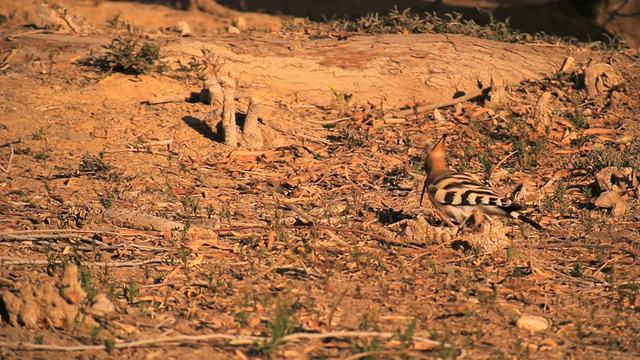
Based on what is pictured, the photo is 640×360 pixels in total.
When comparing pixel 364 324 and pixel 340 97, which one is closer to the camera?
pixel 364 324

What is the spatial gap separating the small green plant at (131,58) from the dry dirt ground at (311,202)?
0.32 feet

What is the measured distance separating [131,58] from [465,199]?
157 inches

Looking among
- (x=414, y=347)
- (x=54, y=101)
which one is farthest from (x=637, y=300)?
(x=54, y=101)

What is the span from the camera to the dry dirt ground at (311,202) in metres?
4.46

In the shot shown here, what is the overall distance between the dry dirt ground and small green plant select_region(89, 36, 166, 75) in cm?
10

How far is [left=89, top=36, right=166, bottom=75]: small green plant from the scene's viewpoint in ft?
27.2

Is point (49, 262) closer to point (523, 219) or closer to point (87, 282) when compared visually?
point (87, 282)

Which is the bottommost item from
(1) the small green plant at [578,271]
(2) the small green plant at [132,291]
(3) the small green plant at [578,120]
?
(2) the small green plant at [132,291]

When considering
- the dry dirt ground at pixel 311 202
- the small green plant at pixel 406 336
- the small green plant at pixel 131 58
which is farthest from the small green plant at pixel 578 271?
the small green plant at pixel 131 58

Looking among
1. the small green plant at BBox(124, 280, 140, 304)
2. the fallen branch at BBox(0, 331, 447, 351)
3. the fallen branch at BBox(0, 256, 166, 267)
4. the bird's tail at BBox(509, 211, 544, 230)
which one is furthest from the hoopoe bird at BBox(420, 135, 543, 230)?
the small green plant at BBox(124, 280, 140, 304)

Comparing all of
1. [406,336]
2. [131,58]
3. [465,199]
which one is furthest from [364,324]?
[131,58]

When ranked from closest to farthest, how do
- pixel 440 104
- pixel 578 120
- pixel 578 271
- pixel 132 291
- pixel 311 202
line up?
1. pixel 132 291
2. pixel 578 271
3. pixel 311 202
4. pixel 578 120
5. pixel 440 104

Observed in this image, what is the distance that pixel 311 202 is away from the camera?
21.7 feet

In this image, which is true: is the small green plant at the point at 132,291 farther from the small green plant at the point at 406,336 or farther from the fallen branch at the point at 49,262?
the small green plant at the point at 406,336
